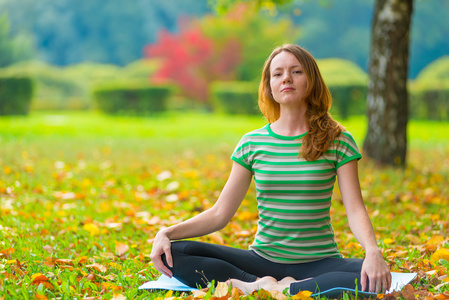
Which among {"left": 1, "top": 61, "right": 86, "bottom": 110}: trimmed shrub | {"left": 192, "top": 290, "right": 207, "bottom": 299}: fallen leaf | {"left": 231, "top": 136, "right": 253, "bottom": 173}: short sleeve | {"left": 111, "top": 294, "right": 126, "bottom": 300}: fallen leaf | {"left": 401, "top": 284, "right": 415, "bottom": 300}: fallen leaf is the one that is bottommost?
{"left": 111, "top": 294, "right": 126, "bottom": 300}: fallen leaf

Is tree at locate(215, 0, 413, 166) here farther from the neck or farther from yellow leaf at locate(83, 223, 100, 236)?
the neck

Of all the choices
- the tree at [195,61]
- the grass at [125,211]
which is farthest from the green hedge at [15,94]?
the tree at [195,61]

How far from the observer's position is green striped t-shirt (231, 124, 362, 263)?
7.62ft

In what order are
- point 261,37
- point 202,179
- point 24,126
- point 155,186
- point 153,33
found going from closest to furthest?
point 155,186 → point 202,179 → point 24,126 → point 261,37 → point 153,33

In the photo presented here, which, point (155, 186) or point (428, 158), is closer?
point (155, 186)

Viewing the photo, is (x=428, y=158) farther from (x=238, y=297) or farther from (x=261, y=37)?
(x=261, y=37)

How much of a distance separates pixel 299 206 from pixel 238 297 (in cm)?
48

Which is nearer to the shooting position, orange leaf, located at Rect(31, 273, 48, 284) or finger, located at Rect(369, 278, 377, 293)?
finger, located at Rect(369, 278, 377, 293)

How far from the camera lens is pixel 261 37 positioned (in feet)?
90.1

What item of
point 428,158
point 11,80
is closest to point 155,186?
point 428,158

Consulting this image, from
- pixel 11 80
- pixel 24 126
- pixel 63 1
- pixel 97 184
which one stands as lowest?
pixel 97 184

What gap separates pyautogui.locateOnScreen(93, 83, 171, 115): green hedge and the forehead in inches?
599

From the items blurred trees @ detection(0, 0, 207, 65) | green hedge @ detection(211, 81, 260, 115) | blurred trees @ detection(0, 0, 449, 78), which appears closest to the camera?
green hedge @ detection(211, 81, 260, 115)

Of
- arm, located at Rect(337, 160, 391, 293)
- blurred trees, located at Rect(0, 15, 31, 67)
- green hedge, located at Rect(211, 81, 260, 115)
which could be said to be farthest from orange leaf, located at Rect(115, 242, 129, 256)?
blurred trees, located at Rect(0, 15, 31, 67)
